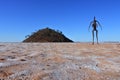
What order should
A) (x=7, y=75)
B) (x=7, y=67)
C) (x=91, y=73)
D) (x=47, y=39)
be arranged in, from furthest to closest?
(x=47, y=39)
(x=7, y=67)
(x=91, y=73)
(x=7, y=75)

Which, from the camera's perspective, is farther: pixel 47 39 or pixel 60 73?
pixel 47 39

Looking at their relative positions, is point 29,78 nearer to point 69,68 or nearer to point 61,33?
point 69,68

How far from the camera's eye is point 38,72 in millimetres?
6496

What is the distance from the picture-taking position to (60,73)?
21.2ft

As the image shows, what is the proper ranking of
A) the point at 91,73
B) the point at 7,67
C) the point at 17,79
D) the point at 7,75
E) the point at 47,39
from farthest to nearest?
the point at 47,39 → the point at 7,67 → the point at 91,73 → the point at 7,75 → the point at 17,79

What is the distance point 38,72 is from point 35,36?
28969 mm

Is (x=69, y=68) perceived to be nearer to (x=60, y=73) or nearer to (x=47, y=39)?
(x=60, y=73)

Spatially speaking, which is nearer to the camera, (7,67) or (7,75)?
(7,75)

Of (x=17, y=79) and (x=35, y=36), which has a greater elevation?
(x=35, y=36)

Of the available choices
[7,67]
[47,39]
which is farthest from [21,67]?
[47,39]

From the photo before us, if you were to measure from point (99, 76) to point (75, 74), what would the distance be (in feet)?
2.03

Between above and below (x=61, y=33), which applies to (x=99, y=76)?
below

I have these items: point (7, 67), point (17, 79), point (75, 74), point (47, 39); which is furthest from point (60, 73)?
point (47, 39)

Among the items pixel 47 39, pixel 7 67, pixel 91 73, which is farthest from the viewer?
pixel 47 39
